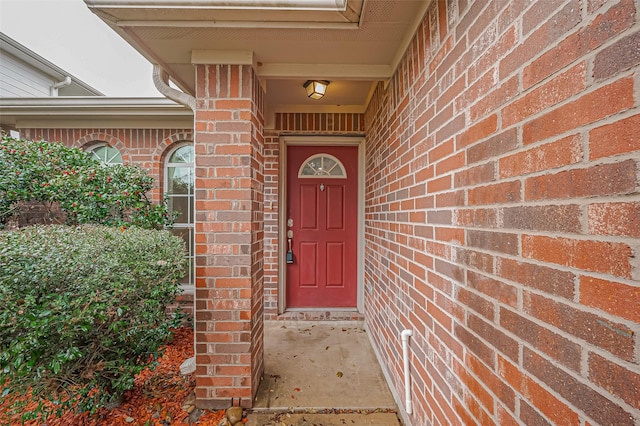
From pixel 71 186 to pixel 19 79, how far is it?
12.7 ft

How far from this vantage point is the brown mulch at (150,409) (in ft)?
5.75

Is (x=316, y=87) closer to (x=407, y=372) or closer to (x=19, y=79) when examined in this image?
(x=407, y=372)

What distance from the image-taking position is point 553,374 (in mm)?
658

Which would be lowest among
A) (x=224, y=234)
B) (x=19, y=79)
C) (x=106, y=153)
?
(x=224, y=234)

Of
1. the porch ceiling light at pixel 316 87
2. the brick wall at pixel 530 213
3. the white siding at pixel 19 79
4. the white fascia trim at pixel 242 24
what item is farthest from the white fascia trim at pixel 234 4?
the white siding at pixel 19 79

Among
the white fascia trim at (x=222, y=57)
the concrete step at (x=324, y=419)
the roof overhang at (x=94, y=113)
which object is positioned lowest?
the concrete step at (x=324, y=419)

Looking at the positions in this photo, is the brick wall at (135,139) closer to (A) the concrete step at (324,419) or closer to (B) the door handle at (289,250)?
(B) the door handle at (289,250)

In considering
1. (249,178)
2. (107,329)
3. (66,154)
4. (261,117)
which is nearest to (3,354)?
(107,329)

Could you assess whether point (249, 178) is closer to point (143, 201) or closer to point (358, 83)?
point (358, 83)

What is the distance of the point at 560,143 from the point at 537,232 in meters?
0.22

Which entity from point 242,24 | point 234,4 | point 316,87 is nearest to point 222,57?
point 242,24

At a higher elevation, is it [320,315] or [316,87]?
[316,87]

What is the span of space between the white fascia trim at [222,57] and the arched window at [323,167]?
5.25ft

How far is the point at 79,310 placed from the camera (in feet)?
4.60
